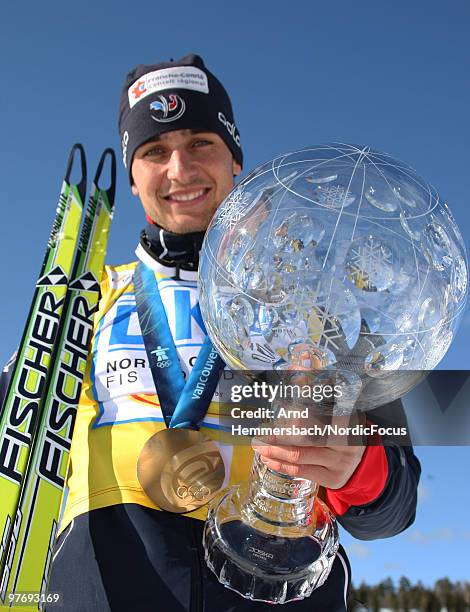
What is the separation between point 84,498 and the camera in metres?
2.39

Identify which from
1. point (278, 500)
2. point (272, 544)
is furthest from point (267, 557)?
point (278, 500)

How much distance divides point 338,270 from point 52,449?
5.80 feet

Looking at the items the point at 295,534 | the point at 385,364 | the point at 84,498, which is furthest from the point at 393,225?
the point at 84,498

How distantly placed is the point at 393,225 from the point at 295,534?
92 centimetres

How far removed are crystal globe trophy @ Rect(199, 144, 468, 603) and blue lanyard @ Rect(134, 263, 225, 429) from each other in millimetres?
548

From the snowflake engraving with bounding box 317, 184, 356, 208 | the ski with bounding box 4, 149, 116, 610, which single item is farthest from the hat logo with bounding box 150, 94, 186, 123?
the snowflake engraving with bounding box 317, 184, 356, 208

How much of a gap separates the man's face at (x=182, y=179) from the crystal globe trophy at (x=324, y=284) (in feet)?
3.94

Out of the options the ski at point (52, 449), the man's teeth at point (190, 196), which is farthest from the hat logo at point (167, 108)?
the ski at point (52, 449)

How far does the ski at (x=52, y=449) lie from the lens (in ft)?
8.18

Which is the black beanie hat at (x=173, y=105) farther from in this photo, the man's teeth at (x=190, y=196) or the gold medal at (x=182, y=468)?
the gold medal at (x=182, y=468)

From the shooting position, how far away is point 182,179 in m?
2.89

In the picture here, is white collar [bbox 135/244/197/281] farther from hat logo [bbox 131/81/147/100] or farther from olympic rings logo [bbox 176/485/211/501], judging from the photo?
olympic rings logo [bbox 176/485/211/501]

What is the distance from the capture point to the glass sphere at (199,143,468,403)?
56.7 inches

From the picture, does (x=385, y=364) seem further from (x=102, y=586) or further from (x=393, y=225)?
(x=102, y=586)
